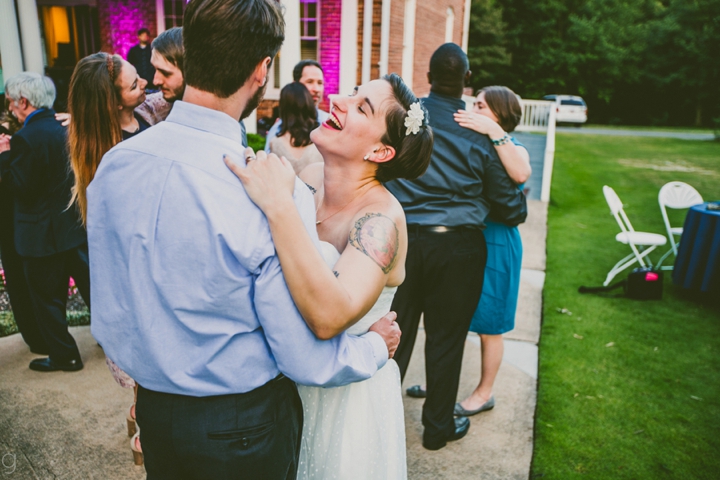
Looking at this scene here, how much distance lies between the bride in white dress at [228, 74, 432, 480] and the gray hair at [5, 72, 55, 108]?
7.73ft

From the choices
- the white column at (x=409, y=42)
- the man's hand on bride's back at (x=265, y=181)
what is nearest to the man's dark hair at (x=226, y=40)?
the man's hand on bride's back at (x=265, y=181)

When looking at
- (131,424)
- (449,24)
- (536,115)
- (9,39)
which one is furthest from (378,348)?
(536,115)

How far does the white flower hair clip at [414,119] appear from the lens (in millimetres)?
2021

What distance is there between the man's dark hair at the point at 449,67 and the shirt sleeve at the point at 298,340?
189 cm

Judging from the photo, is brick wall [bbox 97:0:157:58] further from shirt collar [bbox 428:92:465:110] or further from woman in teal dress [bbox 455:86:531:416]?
shirt collar [bbox 428:92:465:110]

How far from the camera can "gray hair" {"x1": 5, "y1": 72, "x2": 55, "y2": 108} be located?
3.48 metres

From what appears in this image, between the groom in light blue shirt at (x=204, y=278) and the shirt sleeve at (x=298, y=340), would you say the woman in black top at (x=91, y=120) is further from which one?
the shirt sleeve at (x=298, y=340)

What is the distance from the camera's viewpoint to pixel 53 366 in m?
3.96

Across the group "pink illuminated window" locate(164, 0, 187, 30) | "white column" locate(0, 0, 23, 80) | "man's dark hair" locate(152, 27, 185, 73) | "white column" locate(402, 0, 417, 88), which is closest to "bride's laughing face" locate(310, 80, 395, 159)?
"man's dark hair" locate(152, 27, 185, 73)

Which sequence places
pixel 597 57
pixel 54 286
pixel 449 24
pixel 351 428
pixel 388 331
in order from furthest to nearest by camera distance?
pixel 597 57 → pixel 449 24 → pixel 54 286 → pixel 351 428 → pixel 388 331

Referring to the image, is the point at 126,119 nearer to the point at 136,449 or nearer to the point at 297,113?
the point at 297,113

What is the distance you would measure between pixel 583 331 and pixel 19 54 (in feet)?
27.6

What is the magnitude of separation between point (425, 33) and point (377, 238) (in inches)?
699

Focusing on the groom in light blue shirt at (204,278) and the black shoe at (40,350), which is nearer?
the groom in light blue shirt at (204,278)
